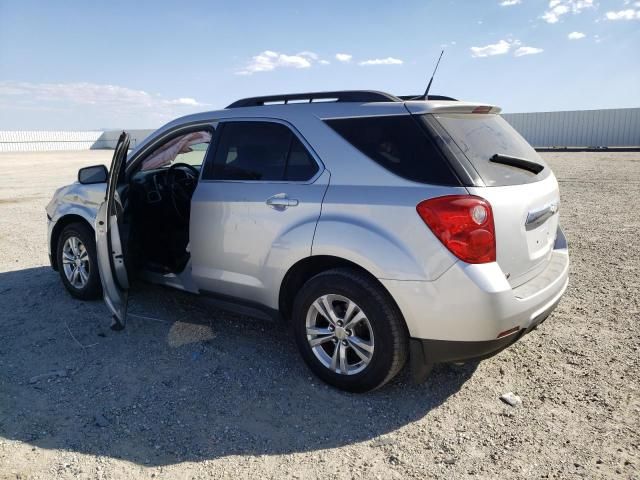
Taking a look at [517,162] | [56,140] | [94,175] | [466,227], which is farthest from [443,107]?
[56,140]

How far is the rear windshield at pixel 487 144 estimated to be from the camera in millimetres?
2836

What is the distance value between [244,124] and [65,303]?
2.61m

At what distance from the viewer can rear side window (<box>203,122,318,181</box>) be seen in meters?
3.31

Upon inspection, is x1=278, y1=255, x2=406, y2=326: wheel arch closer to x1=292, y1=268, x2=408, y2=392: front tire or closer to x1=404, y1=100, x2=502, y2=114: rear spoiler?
x1=292, y1=268, x2=408, y2=392: front tire

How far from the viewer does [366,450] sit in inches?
105

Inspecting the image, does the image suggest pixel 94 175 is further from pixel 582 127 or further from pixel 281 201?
pixel 582 127

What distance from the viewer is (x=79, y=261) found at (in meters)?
4.69

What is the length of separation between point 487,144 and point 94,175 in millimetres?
3379

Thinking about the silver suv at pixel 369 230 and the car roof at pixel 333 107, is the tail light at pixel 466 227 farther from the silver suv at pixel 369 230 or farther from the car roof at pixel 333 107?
the car roof at pixel 333 107

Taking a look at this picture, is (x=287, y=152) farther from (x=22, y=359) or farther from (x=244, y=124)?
(x=22, y=359)

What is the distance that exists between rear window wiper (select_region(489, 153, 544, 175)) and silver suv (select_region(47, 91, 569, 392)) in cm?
1

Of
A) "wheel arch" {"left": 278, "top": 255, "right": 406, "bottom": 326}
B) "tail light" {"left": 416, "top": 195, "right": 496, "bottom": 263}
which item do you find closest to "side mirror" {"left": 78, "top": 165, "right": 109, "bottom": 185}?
"wheel arch" {"left": 278, "top": 255, "right": 406, "bottom": 326}

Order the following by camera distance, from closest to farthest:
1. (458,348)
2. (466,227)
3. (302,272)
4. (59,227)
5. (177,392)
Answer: (466,227), (458,348), (177,392), (302,272), (59,227)

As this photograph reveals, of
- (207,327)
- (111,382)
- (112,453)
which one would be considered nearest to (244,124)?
(207,327)
